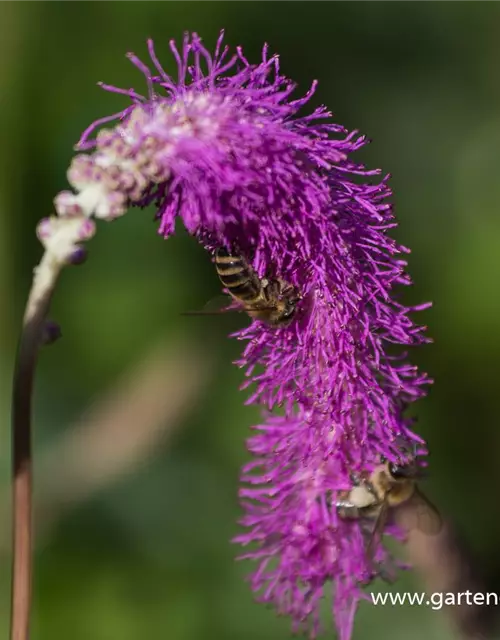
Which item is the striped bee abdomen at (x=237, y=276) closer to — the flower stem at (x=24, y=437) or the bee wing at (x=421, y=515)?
the flower stem at (x=24, y=437)

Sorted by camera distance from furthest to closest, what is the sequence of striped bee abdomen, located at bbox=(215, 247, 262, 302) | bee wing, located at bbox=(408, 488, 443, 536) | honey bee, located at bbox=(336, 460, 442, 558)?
bee wing, located at bbox=(408, 488, 443, 536) → honey bee, located at bbox=(336, 460, 442, 558) → striped bee abdomen, located at bbox=(215, 247, 262, 302)

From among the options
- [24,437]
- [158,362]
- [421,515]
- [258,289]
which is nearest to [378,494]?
[421,515]

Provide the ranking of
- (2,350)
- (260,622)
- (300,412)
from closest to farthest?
1. (300,412)
2. (260,622)
3. (2,350)

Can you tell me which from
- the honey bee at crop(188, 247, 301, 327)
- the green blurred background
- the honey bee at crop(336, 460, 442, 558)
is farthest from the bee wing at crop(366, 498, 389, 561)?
the green blurred background

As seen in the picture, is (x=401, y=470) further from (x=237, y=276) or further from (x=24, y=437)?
(x=24, y=437)

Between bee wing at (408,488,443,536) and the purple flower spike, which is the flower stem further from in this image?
bee wing at (408,488,443,536)

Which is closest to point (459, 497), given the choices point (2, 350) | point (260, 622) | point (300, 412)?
point (260, 622)

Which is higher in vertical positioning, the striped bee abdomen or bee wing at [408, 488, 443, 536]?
the striped bee abdomen

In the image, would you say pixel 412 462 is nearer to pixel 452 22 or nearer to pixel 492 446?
pixel 492 446
